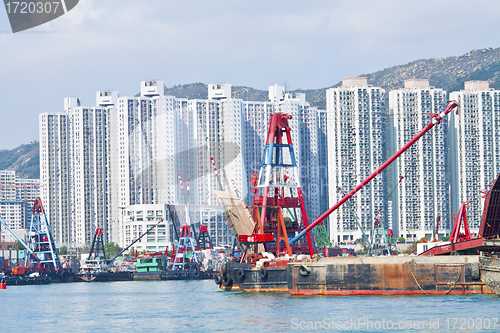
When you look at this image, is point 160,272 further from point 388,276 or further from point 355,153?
point 388,276

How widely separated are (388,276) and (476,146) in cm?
12161

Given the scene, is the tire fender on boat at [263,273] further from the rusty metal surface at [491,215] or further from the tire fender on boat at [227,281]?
the rusty metal surface at [491,215]

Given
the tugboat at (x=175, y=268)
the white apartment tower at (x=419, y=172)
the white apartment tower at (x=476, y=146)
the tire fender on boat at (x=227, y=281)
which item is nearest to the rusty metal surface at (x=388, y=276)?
the tire fender on boat at (x=227, y=281)

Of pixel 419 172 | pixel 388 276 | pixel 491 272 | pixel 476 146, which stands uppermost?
pixel 476 146

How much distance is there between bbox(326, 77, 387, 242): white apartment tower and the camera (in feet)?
545

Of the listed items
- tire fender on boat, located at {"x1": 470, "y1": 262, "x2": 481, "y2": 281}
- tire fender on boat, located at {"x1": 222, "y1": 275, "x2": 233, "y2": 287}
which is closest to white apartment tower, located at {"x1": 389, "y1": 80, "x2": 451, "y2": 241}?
tire fender on boat, located at {"x1": 222, "y1": 275, "x2": 233, "y2": 287}

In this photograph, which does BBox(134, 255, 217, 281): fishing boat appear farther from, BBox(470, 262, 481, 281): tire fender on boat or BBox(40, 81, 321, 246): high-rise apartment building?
BBox(470, 262, 481, 281): tire fender on boat

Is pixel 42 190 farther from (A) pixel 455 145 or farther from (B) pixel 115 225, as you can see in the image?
(A) pixel 455 145

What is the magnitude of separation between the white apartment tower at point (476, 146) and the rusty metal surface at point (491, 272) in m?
123

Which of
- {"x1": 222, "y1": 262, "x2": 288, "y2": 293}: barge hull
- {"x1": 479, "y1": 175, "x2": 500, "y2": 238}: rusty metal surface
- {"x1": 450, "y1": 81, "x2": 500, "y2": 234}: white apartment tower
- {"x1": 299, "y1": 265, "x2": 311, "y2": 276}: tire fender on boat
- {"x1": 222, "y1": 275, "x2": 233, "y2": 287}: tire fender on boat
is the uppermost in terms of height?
{"x1": 450, "y1": 81, "x2": 500, "y2": 234}: white apartment tower

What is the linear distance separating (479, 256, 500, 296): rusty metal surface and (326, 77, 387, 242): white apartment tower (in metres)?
116

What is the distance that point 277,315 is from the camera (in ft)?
151

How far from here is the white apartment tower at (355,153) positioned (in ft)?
545

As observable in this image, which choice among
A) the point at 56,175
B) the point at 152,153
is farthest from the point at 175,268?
the point at 56,175
